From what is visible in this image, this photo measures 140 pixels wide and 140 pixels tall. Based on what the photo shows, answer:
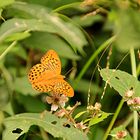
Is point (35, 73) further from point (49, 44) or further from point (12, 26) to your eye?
point (49, 44)

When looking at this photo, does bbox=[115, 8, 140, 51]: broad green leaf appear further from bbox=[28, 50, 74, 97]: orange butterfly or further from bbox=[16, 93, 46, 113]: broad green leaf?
bbox=[16, 93, 46, 113]: broad green leaf

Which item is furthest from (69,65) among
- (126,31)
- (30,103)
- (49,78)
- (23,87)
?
(126,31)

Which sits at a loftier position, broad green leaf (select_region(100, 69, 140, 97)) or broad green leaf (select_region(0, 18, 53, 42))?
broad green leaf (select_region(0, 18, 53, 42))

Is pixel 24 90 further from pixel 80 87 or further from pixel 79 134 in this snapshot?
pixel 79 134

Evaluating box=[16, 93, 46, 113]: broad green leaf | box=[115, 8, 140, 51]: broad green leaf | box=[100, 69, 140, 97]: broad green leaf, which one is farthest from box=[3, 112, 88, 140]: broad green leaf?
box=[16, 93, 46, 113]: broad green leaf

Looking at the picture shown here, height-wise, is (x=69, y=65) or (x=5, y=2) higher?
(x=5, y=2)

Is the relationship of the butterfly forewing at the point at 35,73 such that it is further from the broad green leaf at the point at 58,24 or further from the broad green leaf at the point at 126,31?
the broad green leaf at the point at 126,31

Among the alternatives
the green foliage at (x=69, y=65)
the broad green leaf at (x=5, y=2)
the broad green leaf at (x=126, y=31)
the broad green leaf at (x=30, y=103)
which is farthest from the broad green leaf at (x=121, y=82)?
the broad green leaf at (x=30, y=103)

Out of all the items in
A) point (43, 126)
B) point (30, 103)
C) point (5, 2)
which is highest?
point (5, 2)
